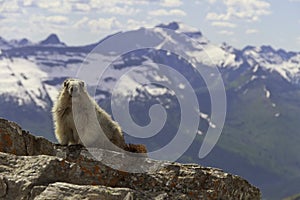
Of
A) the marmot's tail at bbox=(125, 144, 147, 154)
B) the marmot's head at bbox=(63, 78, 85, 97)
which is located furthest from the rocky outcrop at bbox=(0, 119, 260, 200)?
the marmot's head at bbox=(63, 78, 85, 97)

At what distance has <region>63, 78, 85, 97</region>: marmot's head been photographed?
18859 millimetres

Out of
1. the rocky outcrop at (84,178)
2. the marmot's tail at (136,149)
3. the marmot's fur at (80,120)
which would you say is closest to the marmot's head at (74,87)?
the marmot's fur at (80,120)

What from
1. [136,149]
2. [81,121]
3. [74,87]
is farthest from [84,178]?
[74,87]

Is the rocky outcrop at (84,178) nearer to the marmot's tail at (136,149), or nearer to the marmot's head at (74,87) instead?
the marmot's tail at (136,149)

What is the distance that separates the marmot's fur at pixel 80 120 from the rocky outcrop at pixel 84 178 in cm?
152

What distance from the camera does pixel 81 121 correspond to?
1859 centimetres

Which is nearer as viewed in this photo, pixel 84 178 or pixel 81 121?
pixel 84 178

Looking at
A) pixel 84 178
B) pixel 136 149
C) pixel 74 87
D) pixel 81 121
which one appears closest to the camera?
pixel 84 178

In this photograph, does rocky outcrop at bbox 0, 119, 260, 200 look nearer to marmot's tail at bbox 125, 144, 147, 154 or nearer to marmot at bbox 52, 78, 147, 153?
marmot's tail at bbox 125, 144, 147, 154

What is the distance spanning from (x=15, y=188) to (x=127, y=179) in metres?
3.81

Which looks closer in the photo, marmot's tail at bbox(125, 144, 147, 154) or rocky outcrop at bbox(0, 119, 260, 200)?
rocky outcrop at bbox(0, 119, 260, 200)

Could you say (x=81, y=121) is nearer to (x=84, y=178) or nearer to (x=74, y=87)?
(x=74, y=87)

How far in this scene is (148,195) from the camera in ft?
47.7

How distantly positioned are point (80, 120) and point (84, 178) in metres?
4.48
